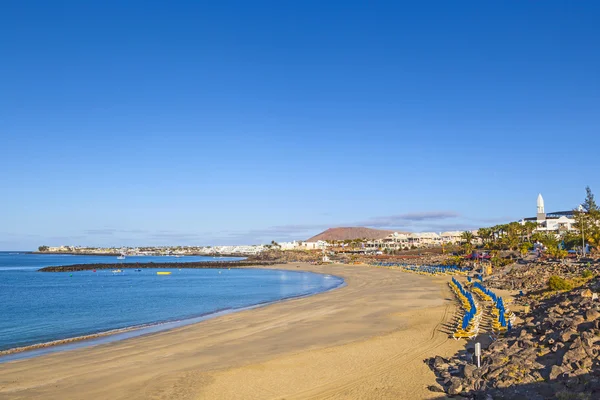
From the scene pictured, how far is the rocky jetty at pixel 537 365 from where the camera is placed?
9984 mm

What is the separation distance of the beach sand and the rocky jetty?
3.13 ft

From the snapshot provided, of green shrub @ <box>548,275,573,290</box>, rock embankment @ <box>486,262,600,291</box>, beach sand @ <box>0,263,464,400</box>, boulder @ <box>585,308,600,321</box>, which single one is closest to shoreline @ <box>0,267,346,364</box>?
beach sand @ <box>0,263,464,400</box>

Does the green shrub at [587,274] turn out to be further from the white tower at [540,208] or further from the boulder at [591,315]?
the white tower at [540,208]

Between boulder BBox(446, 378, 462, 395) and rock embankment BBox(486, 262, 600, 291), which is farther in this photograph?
rock embankment BBox(486, 262, 600, 291)

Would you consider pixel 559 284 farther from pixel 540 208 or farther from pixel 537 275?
pixel 540 208

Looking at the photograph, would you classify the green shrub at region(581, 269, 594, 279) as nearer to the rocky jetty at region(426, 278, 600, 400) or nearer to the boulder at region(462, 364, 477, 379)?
the rocky jetty at region(426, 278, 600, 400)


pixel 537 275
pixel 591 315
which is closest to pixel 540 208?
pixel 537 275

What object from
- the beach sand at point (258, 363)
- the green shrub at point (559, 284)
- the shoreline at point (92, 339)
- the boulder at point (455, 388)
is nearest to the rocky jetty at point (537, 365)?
the boulder at point (455, 388)

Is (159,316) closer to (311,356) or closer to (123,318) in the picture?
(123,318)

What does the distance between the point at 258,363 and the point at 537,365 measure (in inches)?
347

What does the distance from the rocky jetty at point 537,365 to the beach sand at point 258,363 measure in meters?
0.95

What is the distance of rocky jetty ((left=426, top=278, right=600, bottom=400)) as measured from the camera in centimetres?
998

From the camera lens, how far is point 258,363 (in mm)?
15891

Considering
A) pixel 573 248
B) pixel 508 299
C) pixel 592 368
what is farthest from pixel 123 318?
pixel 573 248
